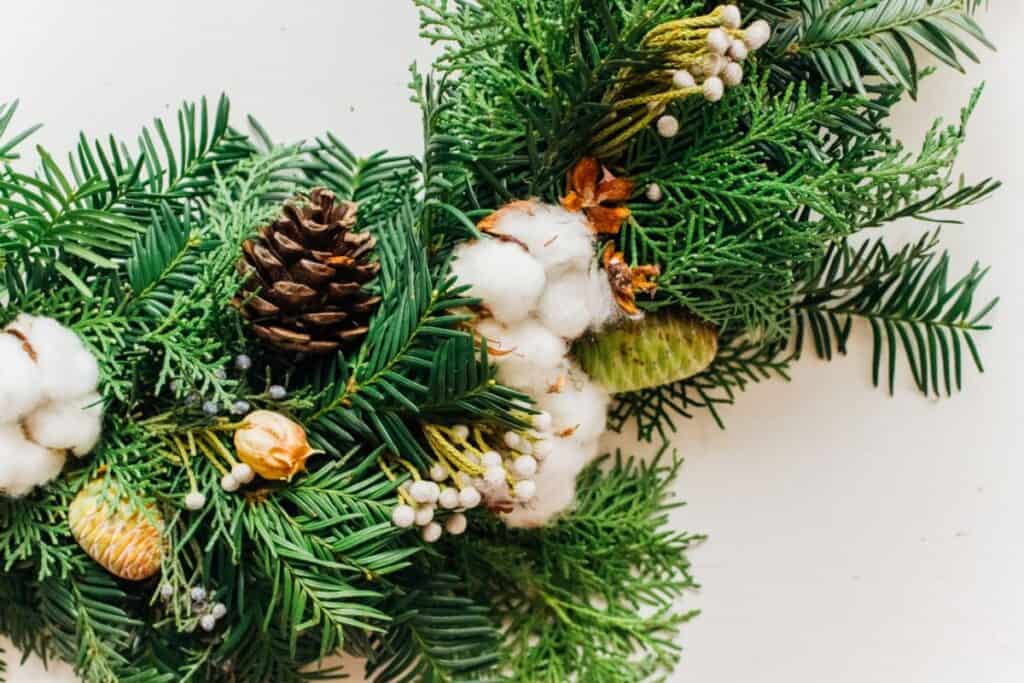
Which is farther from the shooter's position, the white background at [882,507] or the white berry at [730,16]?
the white background at [882,507]

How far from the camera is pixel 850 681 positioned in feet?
2.78

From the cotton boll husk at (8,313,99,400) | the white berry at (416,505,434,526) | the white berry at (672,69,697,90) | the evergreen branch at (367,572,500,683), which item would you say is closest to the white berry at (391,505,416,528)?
the white berry at (416,505,434,526)

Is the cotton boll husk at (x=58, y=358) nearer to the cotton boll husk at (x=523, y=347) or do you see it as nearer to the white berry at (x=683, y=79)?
the cotton boll husk at (x=523, y=347)

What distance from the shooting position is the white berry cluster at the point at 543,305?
619 mm

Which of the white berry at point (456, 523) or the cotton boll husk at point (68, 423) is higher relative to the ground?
the white berry at point (456, 523)

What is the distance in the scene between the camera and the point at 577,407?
26.8 inches

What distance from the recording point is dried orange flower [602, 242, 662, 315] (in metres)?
0.67

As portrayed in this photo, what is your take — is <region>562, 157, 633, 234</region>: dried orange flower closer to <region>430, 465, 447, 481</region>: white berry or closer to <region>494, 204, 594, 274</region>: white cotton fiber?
<region>494, 204, 594, 274</region>: white cotton fiber

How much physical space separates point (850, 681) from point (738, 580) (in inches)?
5.3

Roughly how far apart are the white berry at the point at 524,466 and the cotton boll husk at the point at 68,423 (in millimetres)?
268

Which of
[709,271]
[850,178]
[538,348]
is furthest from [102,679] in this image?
[850,178]

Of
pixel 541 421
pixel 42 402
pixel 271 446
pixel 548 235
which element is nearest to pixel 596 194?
pixel 548 235

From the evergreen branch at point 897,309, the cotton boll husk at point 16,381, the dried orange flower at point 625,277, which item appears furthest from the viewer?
the evergreen branch at point 897,309

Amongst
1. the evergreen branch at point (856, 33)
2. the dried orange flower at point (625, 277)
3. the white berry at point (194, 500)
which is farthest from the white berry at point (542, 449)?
the evergreen branch at point (856, 33)
